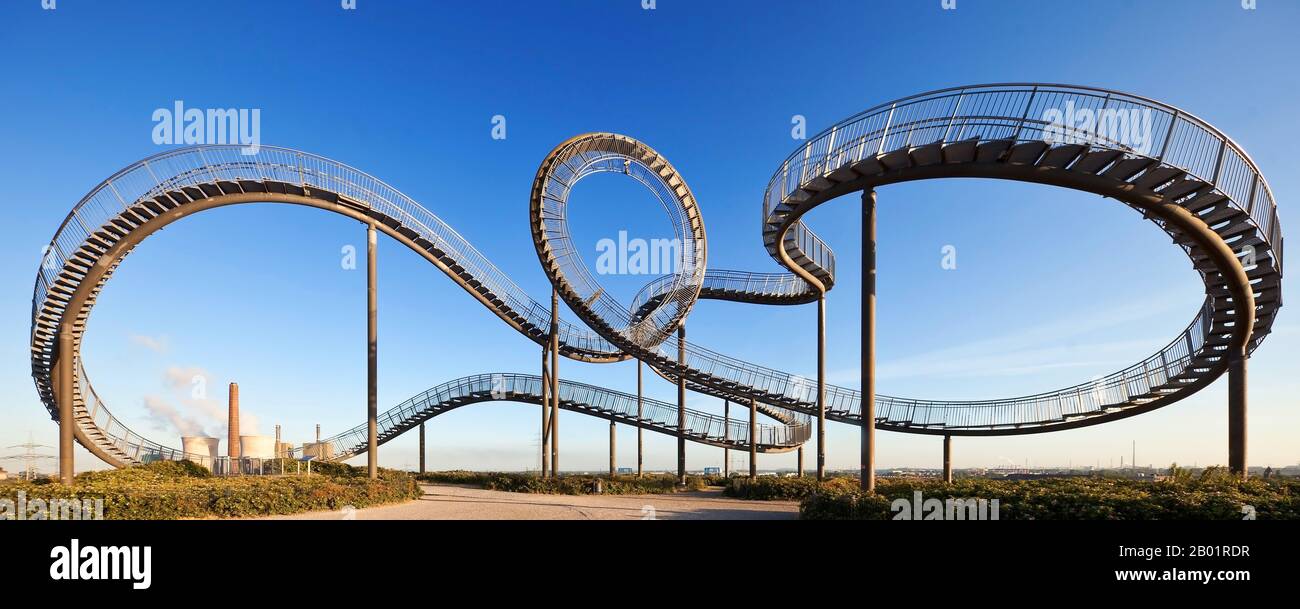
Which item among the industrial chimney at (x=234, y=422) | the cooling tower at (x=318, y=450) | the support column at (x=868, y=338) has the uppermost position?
the support column at (x=868, y=338)

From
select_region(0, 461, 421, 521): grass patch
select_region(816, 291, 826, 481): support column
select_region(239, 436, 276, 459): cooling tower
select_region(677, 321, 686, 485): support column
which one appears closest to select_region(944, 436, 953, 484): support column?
select_region(816, 291, 826, 481): support column

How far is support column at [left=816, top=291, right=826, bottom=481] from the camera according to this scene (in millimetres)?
22188

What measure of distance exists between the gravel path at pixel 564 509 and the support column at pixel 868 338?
7.08 ft

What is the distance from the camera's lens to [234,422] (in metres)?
30.9

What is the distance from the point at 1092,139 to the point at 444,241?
1925 cm

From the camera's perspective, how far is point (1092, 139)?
14.0 m

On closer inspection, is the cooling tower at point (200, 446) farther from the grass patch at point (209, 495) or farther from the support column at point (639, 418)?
the support column at point (639, 418)

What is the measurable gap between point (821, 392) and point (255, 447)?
23.1 m

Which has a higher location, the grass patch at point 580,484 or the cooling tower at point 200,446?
the cooling tower at point 200,446

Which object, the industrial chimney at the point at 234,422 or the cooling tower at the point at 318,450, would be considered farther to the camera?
the cooling tower at the point at 318,450

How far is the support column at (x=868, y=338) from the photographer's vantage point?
1633 centimetres

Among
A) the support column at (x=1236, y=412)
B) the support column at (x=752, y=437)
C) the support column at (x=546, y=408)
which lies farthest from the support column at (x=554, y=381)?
the support column at (x=1236, y=412)

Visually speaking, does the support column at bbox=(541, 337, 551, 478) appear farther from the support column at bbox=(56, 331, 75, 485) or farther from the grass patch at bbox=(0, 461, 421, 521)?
Result: the support column at bbox=(56, 331, 75, 485)

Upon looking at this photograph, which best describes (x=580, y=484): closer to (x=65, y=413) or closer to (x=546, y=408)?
(x=546, y=408)
